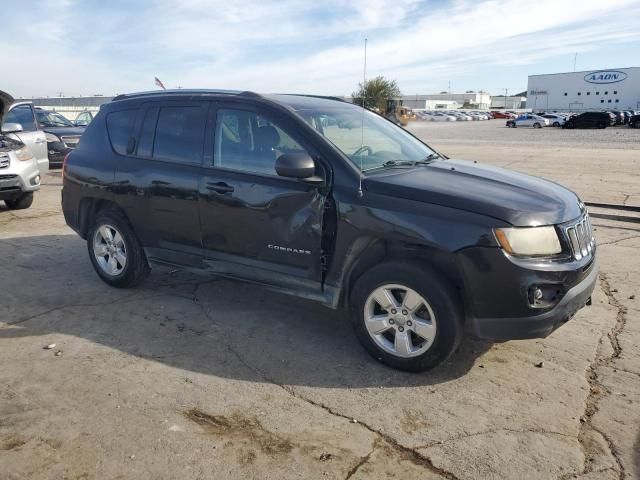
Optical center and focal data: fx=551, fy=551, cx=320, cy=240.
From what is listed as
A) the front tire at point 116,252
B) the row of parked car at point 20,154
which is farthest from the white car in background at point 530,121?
the front tire at point 116,252

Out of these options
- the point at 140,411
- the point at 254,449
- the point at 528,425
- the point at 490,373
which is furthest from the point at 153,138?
the point at 528,425

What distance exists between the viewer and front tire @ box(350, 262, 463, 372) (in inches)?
137

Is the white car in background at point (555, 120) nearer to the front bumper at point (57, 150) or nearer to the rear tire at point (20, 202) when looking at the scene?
the front bumper at point (57, 150)

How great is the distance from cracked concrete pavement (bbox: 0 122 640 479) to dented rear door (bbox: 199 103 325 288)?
1.92 feet

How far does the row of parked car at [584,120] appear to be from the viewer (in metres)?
44.1

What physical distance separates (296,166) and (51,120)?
1545 centimetres

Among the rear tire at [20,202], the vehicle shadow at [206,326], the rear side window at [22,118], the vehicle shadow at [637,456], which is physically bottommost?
the vehicle shadow at [206,326]

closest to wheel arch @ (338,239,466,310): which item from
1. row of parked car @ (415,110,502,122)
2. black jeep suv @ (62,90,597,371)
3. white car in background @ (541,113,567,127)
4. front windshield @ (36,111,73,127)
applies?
black jeep suv @ (62,90,597,371)

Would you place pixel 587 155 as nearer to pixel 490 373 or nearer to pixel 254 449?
pixel 490 373

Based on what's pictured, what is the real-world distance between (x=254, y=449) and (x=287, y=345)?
132 centimetres

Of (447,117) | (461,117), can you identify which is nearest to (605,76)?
(461,117)

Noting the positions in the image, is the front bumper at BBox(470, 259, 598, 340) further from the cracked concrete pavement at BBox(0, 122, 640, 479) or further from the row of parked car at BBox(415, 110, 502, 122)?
the row of parked car at BBox(415, 110, 502, 122)

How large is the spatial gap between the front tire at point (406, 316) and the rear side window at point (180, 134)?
1.88 meters

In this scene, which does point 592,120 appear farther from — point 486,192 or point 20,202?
point 486,192
